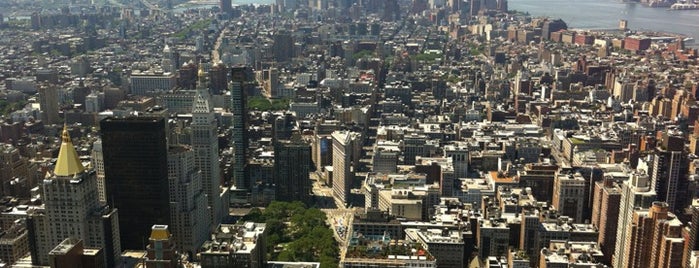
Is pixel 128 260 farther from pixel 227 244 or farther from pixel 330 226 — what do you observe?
pixel 330 226

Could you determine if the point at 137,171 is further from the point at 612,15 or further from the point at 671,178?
the point at 612,15

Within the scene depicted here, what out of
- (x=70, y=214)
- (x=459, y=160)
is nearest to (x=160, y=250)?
(x=70, y=214)

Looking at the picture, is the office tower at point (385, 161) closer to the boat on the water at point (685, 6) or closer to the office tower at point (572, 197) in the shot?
the office tower at point (572, 197)

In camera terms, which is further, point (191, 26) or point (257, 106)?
point (191, 26)

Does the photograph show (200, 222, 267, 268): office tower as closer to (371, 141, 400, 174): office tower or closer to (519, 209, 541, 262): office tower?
(519, 209, 541, 262): office tower

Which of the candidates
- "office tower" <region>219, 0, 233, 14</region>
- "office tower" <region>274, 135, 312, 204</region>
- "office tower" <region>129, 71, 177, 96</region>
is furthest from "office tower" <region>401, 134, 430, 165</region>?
"office tower" <region>219, 0, 233, 14</region>

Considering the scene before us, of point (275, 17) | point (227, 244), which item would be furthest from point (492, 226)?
point (275, 17)
